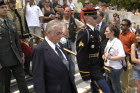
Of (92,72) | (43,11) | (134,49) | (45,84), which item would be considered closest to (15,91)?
(92,72)

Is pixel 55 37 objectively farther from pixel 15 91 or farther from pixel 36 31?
pixel 36 31

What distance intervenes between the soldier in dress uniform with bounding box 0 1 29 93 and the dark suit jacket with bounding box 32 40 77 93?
1576mm

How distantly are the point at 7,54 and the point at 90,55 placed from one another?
5.53 ft

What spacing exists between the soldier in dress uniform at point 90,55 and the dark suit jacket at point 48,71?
1.00m

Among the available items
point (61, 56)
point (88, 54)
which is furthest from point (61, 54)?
point (88, 54)

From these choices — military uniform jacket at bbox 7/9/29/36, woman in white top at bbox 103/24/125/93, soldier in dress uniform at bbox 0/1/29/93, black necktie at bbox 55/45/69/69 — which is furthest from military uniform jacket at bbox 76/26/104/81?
military uniform jacket at bbox 7/9/29/36

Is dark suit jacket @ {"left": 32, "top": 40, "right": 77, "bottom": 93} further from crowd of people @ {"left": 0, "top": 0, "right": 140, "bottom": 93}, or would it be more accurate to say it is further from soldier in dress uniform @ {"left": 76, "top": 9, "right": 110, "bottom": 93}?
soldier in dress uniform @ {"left": 76, "top": 9, "right": 110, "bottom": 93}

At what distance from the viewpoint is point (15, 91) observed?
505 cm

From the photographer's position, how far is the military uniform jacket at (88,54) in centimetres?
381

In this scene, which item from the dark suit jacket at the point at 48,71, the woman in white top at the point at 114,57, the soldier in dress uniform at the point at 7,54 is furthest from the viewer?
the woman in white top at the point at 114,57

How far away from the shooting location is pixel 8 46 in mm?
4227

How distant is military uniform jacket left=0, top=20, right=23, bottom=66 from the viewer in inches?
164

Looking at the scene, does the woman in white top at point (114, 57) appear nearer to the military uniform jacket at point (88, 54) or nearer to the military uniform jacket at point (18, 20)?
the military uniform jacket at point (88, 54)

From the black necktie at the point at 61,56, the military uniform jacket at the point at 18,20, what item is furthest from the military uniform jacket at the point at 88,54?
the military uniform jacket at the point at 18,20
